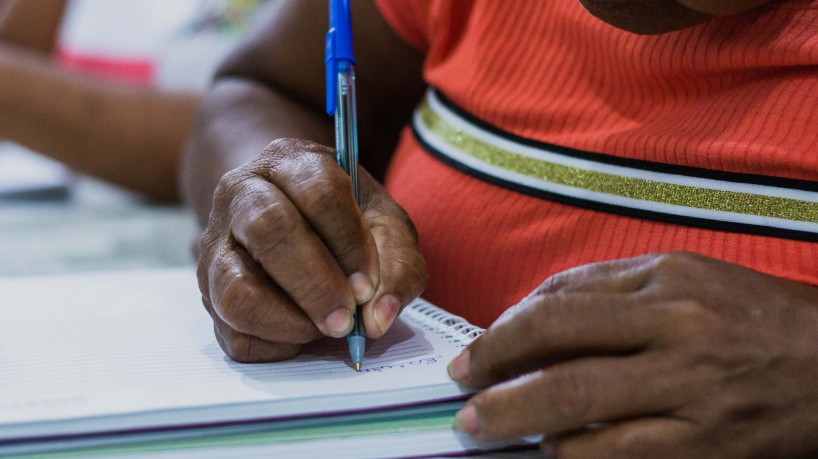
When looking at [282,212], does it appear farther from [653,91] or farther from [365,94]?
[365,94]

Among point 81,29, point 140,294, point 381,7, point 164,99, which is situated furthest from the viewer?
point 81,29

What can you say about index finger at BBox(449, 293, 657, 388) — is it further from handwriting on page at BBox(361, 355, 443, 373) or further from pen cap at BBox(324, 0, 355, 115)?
pen cap at BBox(324, 0, 355, 115)

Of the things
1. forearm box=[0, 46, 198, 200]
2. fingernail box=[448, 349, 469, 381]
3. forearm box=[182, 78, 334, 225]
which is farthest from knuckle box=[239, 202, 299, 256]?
forearm box=[0, 46, 198, 200]

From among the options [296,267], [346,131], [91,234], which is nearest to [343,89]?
[346,131]

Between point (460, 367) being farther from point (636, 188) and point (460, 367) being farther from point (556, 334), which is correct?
point (636, 188)

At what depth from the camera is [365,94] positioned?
2.67 feet

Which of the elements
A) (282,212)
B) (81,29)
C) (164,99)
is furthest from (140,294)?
(81,29)

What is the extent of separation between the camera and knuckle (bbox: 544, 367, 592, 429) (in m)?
0.34

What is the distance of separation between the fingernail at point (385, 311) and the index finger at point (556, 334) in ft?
0.22

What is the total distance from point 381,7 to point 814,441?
1.67 ft

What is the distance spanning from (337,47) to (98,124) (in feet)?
3.09

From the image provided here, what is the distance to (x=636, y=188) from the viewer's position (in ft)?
1.58

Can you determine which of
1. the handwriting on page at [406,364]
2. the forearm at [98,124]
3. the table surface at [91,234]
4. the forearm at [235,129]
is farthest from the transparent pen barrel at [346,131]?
Result: the forearm at [98,124]

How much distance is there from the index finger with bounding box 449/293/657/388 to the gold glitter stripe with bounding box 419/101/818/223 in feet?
0.41
